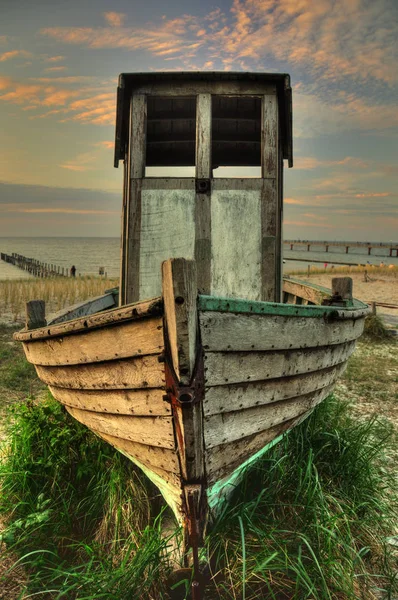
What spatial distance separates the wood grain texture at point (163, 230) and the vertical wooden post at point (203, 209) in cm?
6

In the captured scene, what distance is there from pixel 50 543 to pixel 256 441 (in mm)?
1779

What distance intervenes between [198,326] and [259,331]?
1.60 feet

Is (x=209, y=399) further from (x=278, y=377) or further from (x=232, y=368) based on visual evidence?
(x=278, y=377)

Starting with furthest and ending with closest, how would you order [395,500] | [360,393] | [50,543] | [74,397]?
1. [360,393]
2. [395,500]
3. [74,397]
4. [50,543]

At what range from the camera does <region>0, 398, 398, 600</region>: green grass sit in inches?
107

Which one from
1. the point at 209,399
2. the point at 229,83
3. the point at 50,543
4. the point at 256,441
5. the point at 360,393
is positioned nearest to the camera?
the point at 209,399

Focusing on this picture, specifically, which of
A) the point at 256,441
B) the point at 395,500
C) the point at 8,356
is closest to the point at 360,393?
the point at 395,500

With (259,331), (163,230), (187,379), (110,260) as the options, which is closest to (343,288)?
(163,230)

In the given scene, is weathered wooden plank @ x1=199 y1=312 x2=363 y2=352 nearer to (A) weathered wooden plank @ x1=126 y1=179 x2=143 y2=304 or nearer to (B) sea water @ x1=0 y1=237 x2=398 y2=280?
(A) weathered wooden plank @ x1=126 y1=179 x2=143 y2=304

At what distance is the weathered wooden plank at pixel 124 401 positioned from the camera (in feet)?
8.14

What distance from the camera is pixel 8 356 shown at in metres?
8.92

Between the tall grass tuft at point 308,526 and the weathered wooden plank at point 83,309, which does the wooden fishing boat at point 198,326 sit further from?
the tall grass tuft at point 308,526

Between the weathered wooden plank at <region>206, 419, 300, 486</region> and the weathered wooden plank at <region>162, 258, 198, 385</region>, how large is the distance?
687 millimetres

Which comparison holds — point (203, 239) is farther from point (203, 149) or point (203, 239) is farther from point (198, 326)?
point (198, 326)
